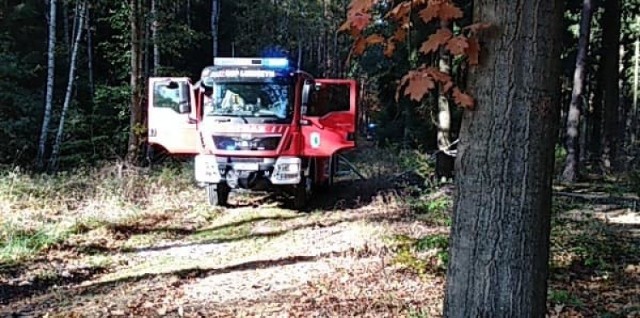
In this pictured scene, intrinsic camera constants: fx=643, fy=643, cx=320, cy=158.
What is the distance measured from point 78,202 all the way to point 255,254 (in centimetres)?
443

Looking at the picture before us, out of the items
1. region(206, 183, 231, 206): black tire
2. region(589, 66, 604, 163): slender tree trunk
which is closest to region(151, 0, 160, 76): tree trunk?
region(206, 183, 231, 206): black tire

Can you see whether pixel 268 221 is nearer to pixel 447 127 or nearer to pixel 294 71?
pixel 294 71

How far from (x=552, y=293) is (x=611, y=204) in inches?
263

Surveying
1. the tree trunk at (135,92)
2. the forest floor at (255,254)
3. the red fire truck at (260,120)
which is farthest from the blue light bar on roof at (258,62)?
the tree trunk at (135,92)

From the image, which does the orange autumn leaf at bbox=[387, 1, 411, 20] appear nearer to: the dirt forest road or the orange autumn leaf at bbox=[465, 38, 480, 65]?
the orange autumn leaf at bbox=[465, 38, 480, 65]

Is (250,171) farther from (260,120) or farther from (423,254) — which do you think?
(423,254)

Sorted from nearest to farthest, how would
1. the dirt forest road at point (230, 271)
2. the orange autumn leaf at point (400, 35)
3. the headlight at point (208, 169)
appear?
the orange autumn leaf at point (400, 35) < the dirt forest road at point (230, 271) < the headlight at point (208, 169)

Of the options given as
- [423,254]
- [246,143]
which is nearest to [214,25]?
[246,143]

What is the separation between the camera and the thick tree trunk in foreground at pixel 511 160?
3.07 metres

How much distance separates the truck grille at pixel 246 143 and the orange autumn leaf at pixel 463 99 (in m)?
8.28

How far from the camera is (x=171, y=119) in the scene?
11.9m

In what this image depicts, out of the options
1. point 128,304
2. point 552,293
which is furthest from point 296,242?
point 552,293

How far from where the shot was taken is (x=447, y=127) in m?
12.9

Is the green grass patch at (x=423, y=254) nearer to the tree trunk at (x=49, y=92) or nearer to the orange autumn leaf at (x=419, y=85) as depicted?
the orange autumn leaf at (x=419, y=85)
